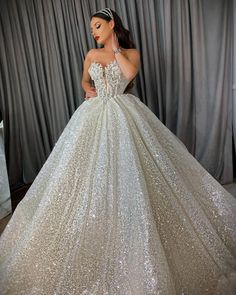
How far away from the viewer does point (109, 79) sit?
1824mm

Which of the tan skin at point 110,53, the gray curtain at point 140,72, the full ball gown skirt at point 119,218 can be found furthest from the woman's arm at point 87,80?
the gray curtain at point 140,72

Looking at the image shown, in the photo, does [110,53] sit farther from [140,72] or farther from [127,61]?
[140,72]

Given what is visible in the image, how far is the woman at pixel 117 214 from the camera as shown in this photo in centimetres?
138

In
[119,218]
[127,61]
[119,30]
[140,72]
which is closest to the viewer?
[119,218]

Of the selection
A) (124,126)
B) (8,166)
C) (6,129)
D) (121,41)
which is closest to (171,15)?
(121,41)

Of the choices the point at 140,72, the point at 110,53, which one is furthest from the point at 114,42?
the point at 140,72

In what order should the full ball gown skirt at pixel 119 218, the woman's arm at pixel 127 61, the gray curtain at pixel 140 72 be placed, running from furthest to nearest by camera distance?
1. the gray curtain at pixel 140 72
2. the woman's arm at pixel 127 61
3. the full ball gown skirt at pixel 119 218

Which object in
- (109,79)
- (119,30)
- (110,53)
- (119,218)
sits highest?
(119,30)

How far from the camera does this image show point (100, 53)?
1917 millimetres

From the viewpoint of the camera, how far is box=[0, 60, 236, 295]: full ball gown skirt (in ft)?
4.52

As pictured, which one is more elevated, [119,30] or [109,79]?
[119,30]

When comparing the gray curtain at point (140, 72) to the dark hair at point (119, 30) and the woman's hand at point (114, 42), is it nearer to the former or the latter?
the dark hair at point (119, 30)

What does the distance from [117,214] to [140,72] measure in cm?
133

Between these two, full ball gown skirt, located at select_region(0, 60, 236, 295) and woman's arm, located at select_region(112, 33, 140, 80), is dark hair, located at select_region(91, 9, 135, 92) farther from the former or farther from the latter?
full ball gown skirt, located at select_region(0, 60, 236, 295)
